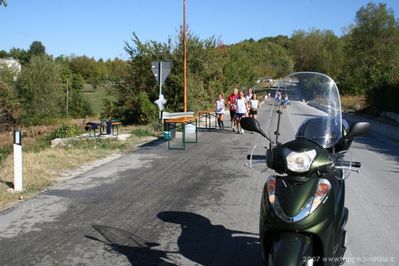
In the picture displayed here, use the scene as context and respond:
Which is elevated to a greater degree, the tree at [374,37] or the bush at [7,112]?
the tree at [374,37]

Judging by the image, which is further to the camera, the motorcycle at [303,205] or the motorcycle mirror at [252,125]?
the motorcycle mirror at [252,125]

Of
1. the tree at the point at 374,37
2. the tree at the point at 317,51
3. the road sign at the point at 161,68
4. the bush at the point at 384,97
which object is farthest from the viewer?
the tree at the point at 317,51

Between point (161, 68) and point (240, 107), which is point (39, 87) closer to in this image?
point (161, 68)

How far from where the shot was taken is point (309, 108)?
5.08 meters

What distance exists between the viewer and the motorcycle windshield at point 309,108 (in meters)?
4.57

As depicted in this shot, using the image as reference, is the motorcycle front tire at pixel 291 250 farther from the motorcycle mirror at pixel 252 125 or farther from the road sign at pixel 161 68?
the road sign at pixel 161 68

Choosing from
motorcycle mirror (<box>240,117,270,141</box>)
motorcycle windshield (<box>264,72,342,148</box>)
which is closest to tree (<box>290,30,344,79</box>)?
motorcycle windshield (<box>264,72,342,148</box>)

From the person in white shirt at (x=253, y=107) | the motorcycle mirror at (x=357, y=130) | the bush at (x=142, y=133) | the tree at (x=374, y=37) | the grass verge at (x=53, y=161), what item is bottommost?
the grass verge at (x=53, y=161)

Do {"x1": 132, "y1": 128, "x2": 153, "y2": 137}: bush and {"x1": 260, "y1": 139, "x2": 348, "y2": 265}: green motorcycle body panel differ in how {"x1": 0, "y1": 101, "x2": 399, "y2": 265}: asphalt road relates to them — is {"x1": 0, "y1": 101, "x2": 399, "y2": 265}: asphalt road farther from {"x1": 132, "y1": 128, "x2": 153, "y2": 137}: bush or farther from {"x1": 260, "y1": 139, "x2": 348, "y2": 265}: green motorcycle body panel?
{"x1": 132, "y1": 128, "x2": 153, "y2": 137}: bush

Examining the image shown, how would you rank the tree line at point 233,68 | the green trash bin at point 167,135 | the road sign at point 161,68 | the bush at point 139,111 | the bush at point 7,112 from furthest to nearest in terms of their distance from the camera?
the bush at point 7,112
the tree line at point 233,68
the bush at point 139,111
the road sign at point 161,68
the green trash bin at point 167,135

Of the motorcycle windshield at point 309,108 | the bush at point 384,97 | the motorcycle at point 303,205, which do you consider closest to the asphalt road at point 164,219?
the motorcycle at point 303,205

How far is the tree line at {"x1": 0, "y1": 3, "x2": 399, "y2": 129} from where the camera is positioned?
24469mm

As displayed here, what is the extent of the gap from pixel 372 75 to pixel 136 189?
35.4 metres

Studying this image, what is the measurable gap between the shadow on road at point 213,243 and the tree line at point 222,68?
51.3 ft
